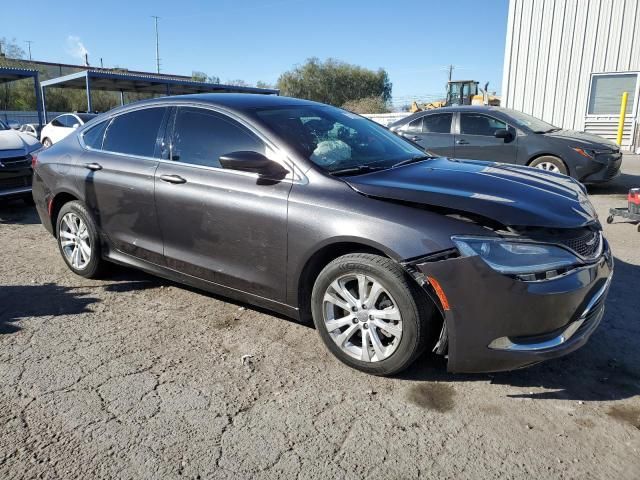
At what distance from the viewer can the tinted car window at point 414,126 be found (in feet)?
33.0

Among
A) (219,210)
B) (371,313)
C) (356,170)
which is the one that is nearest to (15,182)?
(219,210)

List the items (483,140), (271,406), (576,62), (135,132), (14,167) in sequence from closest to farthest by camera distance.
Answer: (271,406), (135,132), (14,167), (483,140), (576,62)

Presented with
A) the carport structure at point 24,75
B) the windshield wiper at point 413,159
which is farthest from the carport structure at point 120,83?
the windshield wiper at point 413,159

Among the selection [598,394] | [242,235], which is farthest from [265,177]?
[598,394]

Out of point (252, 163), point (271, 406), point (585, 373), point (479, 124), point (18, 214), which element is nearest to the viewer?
point (271, 406)

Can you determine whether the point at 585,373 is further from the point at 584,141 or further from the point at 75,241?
the point at 584,141

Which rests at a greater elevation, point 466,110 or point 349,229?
point 466,110

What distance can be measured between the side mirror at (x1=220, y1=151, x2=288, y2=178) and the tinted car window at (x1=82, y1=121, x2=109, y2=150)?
6.32 feet

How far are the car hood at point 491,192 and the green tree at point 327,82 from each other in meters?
57.9

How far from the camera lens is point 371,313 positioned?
3010 mm

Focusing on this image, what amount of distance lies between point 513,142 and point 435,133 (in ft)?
4.77

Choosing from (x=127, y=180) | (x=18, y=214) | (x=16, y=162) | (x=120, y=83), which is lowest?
(x=18, y=214)

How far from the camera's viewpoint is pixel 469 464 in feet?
7.75

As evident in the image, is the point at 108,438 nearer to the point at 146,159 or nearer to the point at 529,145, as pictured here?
the point at 146,159
